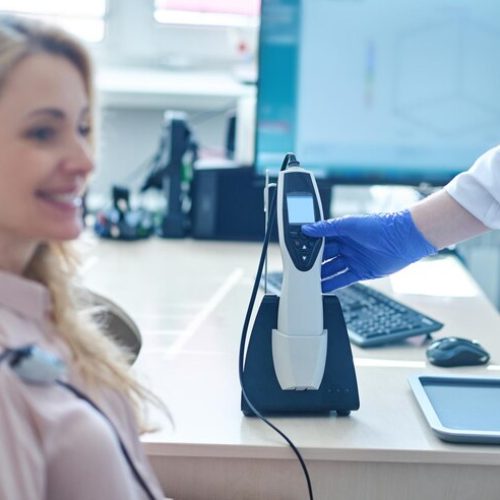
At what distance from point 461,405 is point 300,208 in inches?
11.9

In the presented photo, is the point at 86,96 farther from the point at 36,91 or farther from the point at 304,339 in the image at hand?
the point at 304,339

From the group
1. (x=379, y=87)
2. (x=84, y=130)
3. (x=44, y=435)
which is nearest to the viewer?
(x=44, y=435)

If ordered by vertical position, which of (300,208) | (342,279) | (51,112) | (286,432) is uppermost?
(51,112)

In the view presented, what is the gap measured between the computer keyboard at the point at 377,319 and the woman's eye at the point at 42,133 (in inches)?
19.6

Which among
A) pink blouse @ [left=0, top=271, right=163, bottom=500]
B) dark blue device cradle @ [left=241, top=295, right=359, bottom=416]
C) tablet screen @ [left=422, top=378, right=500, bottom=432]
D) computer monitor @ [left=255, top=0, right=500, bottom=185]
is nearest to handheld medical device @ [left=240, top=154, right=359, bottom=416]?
dark blue device cradle @ [left=241, top=295, right=359, bottom=416]

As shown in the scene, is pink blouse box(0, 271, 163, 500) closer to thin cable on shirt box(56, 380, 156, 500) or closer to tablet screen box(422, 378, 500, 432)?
thin cable on shirt box(56, 380, 156, 500)

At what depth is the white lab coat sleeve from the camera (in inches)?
44.6

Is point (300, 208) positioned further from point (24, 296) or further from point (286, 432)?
point (24, 296)

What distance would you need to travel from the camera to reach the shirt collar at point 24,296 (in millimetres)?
725

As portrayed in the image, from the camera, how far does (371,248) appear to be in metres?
1.14

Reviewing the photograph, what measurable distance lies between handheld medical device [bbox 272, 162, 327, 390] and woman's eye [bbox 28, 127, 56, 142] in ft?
1.06

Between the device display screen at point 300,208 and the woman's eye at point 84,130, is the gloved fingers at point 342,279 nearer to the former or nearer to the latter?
the device display screen at point 300,208

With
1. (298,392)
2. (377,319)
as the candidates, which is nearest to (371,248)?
(377,319)

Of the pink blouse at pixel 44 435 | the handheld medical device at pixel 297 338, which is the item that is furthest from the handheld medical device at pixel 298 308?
the pink blouse at pixel 44 435
